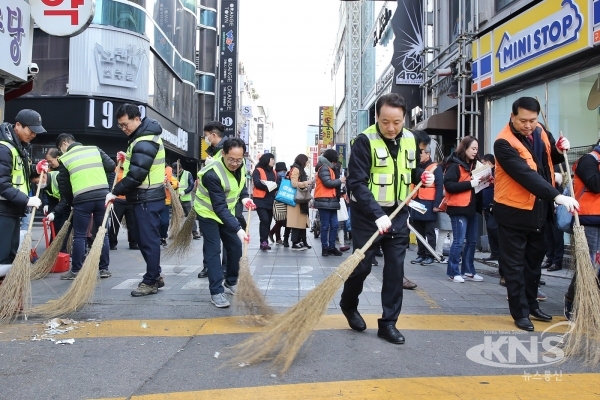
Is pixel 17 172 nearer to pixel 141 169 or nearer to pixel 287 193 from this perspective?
pixel 141 169

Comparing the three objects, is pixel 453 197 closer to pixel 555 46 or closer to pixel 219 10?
pixel 555 46

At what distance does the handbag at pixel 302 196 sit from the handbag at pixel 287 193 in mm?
57

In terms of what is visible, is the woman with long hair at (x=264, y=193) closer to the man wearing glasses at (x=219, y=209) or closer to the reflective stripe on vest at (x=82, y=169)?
the reflective stripe on vest at (x=82, y=169)

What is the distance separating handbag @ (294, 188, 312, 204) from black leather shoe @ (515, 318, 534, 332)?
6.14 metres

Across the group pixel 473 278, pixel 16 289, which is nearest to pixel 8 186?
pixel 16 289

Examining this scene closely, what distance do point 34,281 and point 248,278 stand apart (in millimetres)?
3404

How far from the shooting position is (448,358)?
3.83 meters

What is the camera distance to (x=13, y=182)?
5.06 m

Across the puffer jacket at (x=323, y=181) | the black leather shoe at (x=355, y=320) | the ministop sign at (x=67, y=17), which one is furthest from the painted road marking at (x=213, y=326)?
the ministop sign at (x=67, y=17)

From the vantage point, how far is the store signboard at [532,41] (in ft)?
27.8

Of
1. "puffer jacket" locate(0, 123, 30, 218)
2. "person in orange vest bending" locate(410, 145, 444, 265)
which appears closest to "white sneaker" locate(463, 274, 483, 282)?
"person in orange vest bending" locate(410, 145, 444, 265)

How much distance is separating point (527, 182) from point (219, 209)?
268 cm

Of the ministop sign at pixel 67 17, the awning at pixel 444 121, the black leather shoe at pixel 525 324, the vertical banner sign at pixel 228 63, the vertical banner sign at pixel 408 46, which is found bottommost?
the black leather shoe at pixel 525 324

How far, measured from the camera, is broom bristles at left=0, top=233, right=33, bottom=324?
4.70m
